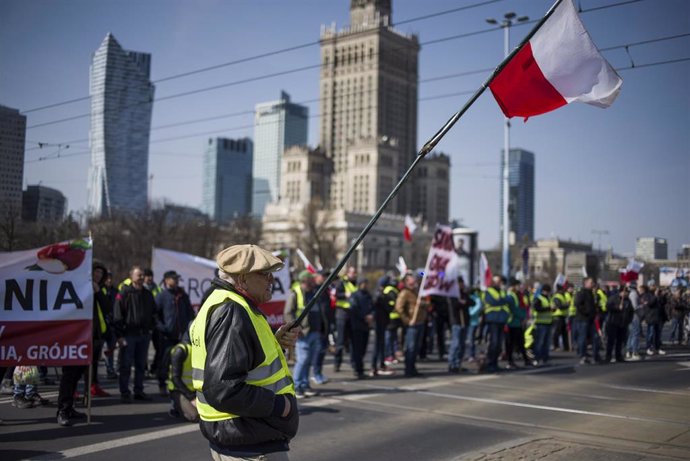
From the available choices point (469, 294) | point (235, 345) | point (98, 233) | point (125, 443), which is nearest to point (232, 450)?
point (235, 345)

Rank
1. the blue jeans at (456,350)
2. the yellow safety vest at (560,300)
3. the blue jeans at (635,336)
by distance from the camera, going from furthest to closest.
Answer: the yellow safety vest at (560,300), the blue jeans at (456,350), the blue jeans at (635,336)

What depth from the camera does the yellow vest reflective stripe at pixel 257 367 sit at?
3.56 metres

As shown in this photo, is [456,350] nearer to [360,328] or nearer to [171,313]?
[360,328]

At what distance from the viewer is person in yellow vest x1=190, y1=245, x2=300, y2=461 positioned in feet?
11.3

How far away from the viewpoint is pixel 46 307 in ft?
27.9

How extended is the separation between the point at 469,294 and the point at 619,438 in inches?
461

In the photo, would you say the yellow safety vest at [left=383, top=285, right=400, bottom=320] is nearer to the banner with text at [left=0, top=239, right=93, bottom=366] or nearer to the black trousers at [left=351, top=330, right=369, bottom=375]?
the black trousers at [left=351, top=330, right=369, bottom=375]

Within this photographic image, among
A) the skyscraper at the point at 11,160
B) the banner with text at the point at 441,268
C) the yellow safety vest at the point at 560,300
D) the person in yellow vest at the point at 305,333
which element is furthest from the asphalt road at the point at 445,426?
the yellow safety vest at the point at 560,300

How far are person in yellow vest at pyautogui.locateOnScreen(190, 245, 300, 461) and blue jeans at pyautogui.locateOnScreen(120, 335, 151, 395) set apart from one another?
6803mm

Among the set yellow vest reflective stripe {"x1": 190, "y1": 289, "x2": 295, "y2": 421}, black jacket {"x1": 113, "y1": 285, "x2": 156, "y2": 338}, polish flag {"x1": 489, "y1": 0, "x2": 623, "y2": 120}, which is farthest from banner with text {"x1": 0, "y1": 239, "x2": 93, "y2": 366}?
polish flag {"x1": 489, "y1": 0, "x2": 623, "y2": 120}

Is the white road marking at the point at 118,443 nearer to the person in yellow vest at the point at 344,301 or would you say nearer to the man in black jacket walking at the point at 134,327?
the man in black jacket walking at the point at 134,327

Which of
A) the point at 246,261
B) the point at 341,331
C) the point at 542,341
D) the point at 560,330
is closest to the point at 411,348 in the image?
the point at 341,331

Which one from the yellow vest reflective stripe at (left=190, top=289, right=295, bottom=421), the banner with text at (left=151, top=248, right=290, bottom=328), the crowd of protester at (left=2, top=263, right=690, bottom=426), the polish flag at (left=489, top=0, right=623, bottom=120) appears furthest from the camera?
the banner with text at (left=151, top=248, right=290, bottom=328)

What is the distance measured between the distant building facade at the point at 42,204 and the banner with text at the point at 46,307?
2647 millimetres
